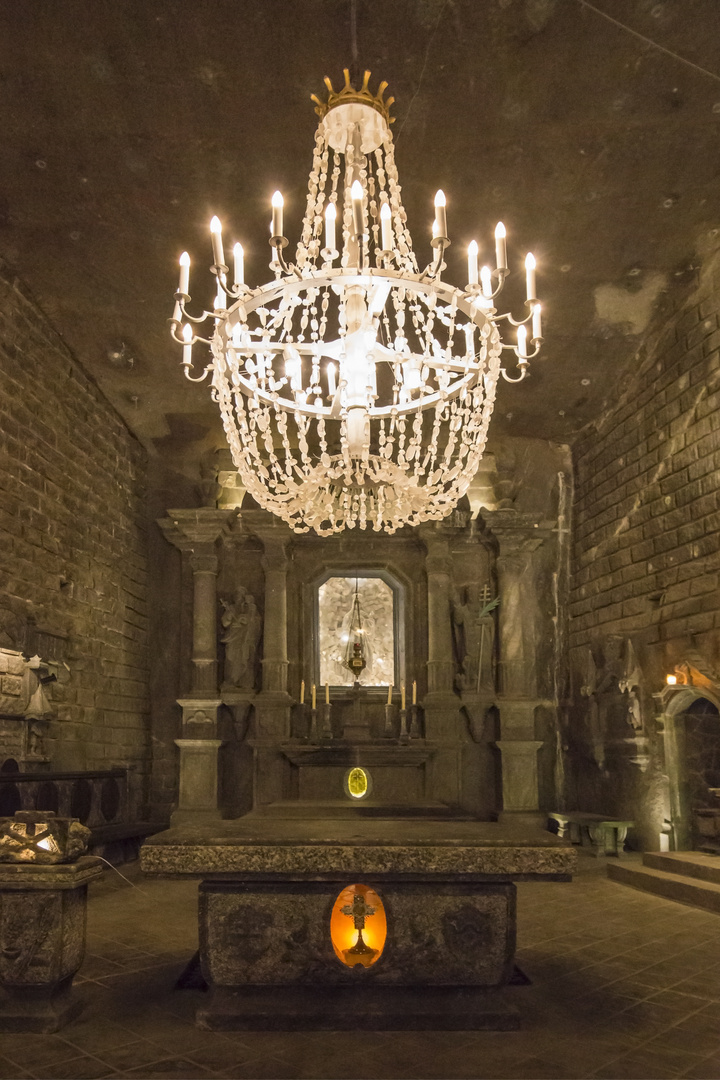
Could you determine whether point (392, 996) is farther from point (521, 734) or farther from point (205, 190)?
point (521, 734)

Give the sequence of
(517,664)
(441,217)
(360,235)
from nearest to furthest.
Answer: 1. (441,217)
2. (360,235)
3. (517,664)

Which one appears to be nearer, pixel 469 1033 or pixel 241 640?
pixel 469 1033

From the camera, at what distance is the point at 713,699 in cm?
666

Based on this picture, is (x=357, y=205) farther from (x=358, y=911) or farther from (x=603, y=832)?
(x=603, y=832)

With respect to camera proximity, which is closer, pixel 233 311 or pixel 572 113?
pixel 233 311

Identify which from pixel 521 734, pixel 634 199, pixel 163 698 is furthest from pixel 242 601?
pixel 634 199

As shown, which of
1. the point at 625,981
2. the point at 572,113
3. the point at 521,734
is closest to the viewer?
the point at 625,981

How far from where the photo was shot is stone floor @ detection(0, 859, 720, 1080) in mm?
2863

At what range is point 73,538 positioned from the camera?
7.68 metres

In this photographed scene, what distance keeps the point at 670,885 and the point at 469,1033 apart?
3.42 m

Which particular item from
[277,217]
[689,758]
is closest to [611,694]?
[689,758]

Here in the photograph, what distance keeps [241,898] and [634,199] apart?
5555 mm

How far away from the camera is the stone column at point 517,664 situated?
8953mm

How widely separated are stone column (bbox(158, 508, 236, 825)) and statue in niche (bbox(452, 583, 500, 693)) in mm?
2580
